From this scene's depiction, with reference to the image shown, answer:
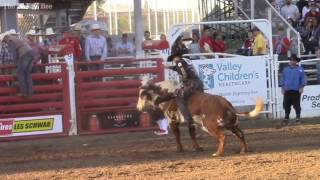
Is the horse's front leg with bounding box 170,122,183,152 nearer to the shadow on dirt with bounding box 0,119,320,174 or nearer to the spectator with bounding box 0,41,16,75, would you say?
the shadow on dirt with bounding box 0,119,320,174

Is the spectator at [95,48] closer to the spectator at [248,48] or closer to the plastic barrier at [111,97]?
the plastic barrier at [111,97]

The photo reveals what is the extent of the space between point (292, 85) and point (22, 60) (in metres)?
6.02

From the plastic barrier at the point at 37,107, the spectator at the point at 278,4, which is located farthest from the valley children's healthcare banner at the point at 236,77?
the spectator at the point at 278,4

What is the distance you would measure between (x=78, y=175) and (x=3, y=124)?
500 centimetres

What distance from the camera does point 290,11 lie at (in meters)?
20.8

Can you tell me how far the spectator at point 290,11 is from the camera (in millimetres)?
20734

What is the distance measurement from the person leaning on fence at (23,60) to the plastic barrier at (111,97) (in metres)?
1.04

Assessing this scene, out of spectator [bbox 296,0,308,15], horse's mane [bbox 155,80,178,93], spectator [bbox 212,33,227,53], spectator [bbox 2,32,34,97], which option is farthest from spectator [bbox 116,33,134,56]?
horse's mane [bbox 155,80,178,93]

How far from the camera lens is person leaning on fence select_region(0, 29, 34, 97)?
45.1 feet

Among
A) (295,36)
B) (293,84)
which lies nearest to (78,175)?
(293,84)

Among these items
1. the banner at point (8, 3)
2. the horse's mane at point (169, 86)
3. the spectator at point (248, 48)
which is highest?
the banner at point (8, 3)

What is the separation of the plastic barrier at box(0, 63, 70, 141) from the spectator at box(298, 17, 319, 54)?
795 centimetres

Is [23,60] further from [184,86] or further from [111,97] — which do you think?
[184,86]

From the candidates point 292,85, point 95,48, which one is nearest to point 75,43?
point 95,48
